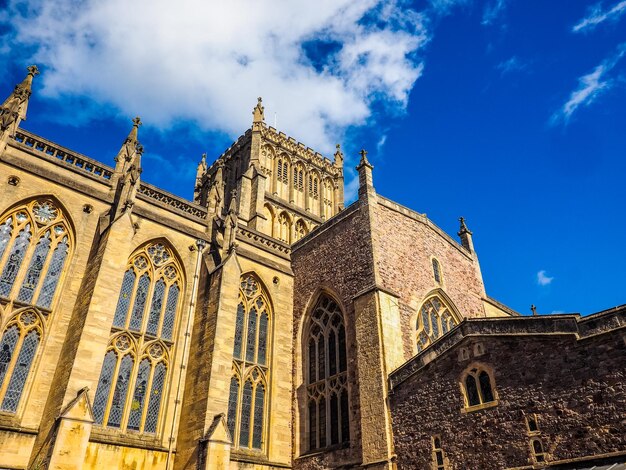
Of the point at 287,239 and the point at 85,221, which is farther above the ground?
the point at 287,239

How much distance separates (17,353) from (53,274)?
2.48 metres

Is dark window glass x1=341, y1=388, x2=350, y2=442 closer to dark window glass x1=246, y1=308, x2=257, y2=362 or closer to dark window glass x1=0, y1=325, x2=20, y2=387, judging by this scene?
dark window glass x1=246, y1=308, x2=257, y2=362

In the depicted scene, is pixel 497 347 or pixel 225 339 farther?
pixel 225 339

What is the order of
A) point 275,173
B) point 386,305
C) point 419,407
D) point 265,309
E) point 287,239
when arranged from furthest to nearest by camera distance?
point 275,173 → point 287,239 → point 265,309 → point 386,305 → point 419,407

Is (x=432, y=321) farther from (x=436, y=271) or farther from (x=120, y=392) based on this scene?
(x=120, y=392)

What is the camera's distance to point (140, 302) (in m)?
15.9

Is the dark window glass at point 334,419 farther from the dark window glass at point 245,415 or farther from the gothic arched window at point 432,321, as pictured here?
the gothic arched window at point 432,321

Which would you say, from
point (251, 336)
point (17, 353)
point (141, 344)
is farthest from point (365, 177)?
point (17, 353)

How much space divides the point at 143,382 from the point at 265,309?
18.6 ft

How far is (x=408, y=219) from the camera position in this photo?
1984cm

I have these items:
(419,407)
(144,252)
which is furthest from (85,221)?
(419,407)

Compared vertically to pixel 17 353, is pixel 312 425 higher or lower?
lower

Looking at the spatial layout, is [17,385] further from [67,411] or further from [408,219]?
[408,219]

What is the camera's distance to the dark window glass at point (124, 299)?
15195mm
